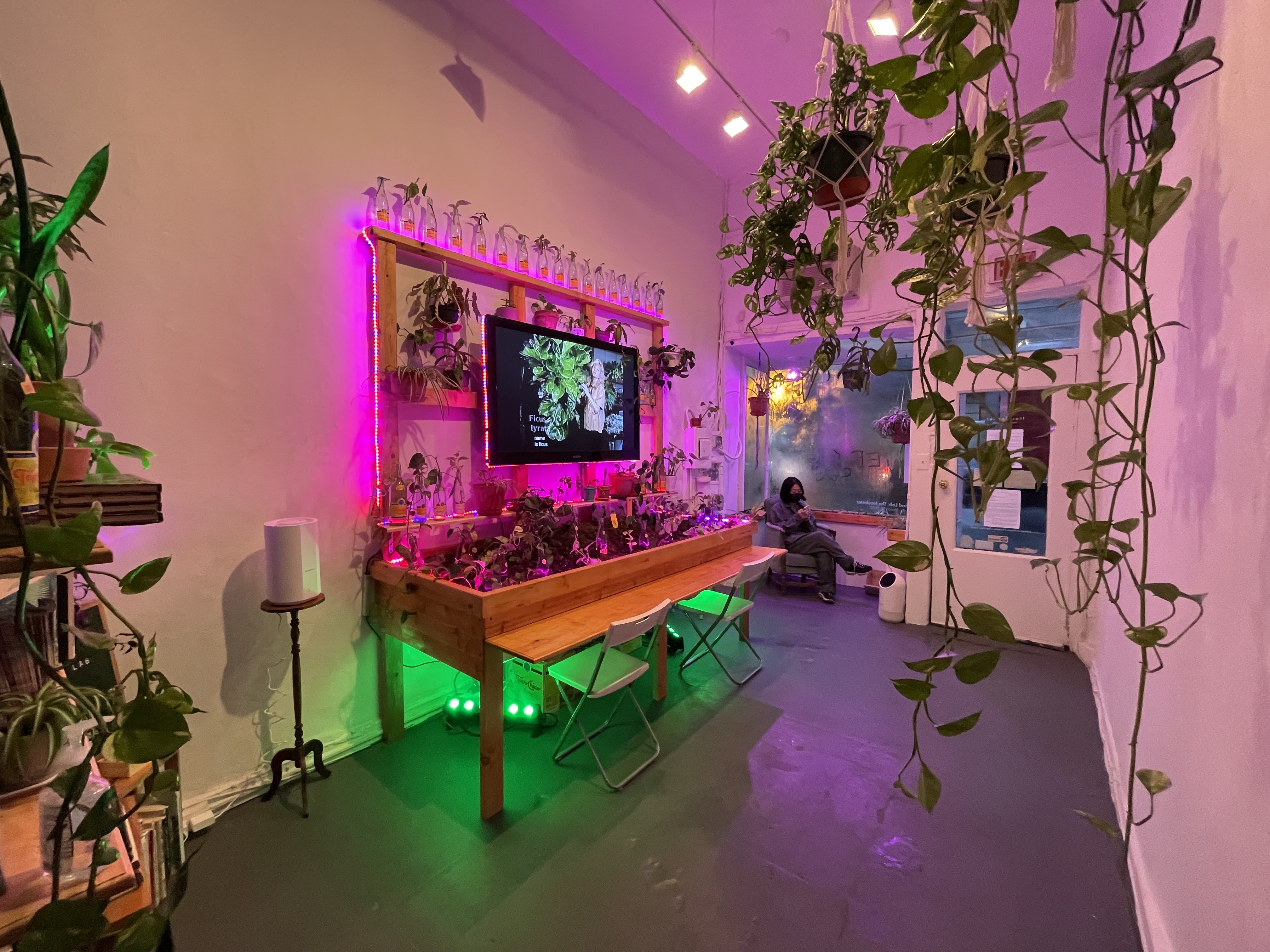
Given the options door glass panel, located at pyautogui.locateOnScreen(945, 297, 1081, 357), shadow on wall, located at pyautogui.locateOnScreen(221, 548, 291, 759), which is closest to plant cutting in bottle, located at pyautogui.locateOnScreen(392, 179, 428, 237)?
shadow on wall, located at pyautogui.locateOnScreen(221, 548, 291, 759)

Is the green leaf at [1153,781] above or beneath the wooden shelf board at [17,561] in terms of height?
beneath

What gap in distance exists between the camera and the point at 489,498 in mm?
2953

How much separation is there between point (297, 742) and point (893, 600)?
13.9ft

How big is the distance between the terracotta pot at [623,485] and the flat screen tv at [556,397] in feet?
0.45

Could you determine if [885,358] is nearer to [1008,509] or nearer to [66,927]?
[66,927]

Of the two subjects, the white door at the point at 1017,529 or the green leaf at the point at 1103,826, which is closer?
the green leaf at the point at 1103,826

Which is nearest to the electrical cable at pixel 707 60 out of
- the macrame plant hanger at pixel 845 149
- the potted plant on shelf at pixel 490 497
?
the macrame plant hanger at pixel 845 149

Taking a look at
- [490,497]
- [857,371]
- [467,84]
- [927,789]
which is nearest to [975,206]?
[857,371]

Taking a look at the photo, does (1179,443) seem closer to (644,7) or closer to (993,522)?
(993,522)

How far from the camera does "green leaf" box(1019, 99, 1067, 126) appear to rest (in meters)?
0.67

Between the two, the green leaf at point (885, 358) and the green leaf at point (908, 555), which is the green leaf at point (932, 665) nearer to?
the green leaf at point (908, 555)

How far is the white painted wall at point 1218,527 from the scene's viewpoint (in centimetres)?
96

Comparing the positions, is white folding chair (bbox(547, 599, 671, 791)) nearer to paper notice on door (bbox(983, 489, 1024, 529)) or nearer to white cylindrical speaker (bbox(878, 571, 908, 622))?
white cylindrical speaker (bbox(878, 571, 908, 622))

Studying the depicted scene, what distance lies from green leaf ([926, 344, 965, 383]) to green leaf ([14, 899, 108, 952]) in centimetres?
111
